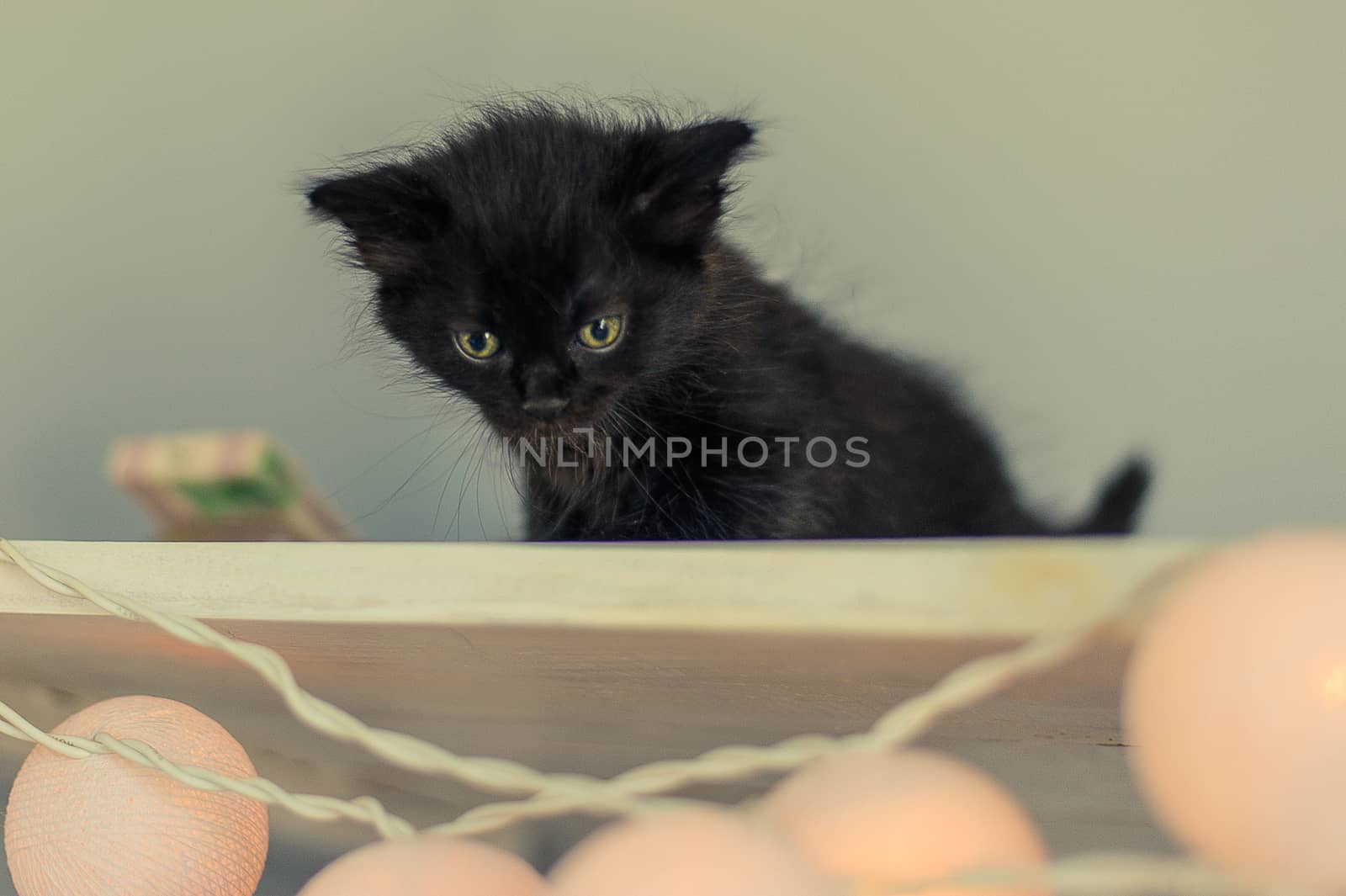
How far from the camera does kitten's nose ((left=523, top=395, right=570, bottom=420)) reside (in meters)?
0.83

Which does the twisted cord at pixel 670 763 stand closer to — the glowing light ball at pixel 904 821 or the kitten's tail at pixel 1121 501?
the glowing light ball at pixel 904 821

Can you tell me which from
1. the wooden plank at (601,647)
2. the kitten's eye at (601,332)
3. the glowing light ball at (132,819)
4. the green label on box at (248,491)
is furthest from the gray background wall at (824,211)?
the glowing light ball at (132,819)

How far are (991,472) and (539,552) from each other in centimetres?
91

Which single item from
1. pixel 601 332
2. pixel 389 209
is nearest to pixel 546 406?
pixel 601 332

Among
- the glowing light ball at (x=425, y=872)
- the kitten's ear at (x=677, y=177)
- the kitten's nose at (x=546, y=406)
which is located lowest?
the glowing light ball at (x=425, y=872)

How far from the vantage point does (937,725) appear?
599 mm

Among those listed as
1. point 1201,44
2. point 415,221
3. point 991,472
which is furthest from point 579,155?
point 1201,44

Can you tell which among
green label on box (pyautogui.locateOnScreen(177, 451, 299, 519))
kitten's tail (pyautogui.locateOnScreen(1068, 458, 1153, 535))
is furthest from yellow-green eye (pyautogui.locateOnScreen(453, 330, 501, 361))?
kitten's tail (pyautogui.locateOnScreen(1068, 458, 1153, 535))

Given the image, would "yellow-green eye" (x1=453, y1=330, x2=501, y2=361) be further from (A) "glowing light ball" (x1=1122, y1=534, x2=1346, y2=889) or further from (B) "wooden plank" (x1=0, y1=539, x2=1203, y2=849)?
(A) "glowing light ball" (x1=1122, y1=534, x2=1346, y2=889)

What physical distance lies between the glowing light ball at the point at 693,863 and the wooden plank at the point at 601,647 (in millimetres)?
92

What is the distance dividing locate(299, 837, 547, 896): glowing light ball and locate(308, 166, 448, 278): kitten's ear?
580 millimetres

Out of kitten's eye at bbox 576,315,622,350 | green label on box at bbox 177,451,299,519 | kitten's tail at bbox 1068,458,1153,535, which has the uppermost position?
kitten's eye at bbox 576,315,622,350

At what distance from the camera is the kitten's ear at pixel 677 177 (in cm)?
83

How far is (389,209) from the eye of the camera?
2.83ft
